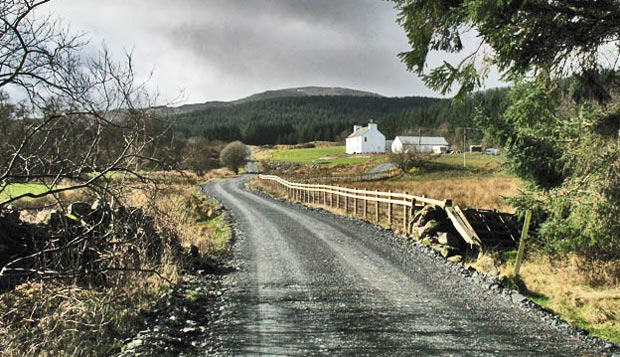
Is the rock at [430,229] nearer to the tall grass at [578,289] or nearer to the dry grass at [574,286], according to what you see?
the dry grass at [574,286]

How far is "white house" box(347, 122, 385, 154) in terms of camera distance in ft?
341

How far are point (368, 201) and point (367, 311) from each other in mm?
13452

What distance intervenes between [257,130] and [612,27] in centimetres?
15116

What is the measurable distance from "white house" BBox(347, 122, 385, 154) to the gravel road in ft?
308

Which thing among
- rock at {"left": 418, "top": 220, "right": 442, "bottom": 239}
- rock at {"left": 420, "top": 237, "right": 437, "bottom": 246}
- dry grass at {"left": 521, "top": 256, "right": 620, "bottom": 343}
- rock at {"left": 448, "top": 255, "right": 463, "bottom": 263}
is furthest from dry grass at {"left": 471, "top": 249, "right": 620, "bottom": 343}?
rock at {"left": 418, "top": 220, "right": 442, "bottom": 239}

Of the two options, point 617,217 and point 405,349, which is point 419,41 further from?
point 405,349

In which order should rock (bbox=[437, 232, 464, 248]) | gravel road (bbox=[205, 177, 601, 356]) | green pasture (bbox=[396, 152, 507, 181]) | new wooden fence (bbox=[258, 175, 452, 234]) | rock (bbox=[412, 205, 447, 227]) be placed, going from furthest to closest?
1. green pasture (bbox=[396, 152, 507, 181])
2. new wooden fence (bbox=[258, 175, 452, 234])
3. rock (bbox=[412, 205, 447, 227])
4. rock (bbox=[437, 232, 464, 248])
5. gravel road (bbox=[205, 177, 601, 356])

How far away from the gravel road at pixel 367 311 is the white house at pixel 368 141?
93994mm

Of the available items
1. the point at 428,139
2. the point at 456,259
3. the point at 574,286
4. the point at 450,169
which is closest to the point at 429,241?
the point at 456,259

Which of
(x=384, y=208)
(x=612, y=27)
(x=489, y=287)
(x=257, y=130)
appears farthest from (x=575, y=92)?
(x=257, y=130)

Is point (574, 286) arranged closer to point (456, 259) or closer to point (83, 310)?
point (456, 259)

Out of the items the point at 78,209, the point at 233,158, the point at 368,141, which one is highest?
the point at 368,141

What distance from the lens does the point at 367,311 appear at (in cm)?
624

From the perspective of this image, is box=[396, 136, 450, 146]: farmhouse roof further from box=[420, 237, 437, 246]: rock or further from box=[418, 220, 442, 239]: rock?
box=[420, 237, 437, 246]: rock
